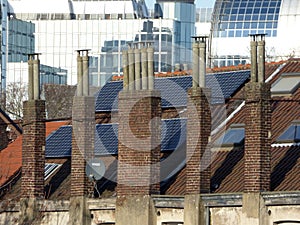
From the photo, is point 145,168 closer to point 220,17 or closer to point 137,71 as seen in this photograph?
point 137,71

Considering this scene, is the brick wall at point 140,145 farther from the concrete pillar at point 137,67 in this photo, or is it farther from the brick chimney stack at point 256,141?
the brick chimney stack at point 256,141

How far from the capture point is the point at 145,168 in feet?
184

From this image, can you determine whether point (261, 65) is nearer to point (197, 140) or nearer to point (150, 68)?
point (197, 140)

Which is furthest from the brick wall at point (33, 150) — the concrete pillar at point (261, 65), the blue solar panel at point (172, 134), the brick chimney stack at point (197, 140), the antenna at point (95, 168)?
the concrete pillar at point (261, 65)

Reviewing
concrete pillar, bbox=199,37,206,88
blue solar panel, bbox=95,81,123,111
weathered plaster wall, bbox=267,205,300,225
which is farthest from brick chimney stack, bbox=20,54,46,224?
weathered plaster wall, bbox=267,205,300,225

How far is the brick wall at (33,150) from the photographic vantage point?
199ft

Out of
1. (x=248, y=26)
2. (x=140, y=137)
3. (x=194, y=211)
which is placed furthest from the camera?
(x=248, y=26)

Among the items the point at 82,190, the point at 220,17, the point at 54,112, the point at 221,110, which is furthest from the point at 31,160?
the point at 220,17

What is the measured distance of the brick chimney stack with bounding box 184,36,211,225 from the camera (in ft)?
178

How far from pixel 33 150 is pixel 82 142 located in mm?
2139

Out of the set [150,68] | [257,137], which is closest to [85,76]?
[150,68]

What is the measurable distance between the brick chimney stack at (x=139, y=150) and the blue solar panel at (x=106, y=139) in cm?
301

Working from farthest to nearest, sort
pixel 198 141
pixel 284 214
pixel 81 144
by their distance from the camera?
pixel 81 144, pixel 198 141, pixel 284 214

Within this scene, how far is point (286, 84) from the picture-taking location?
58875 millimetres
